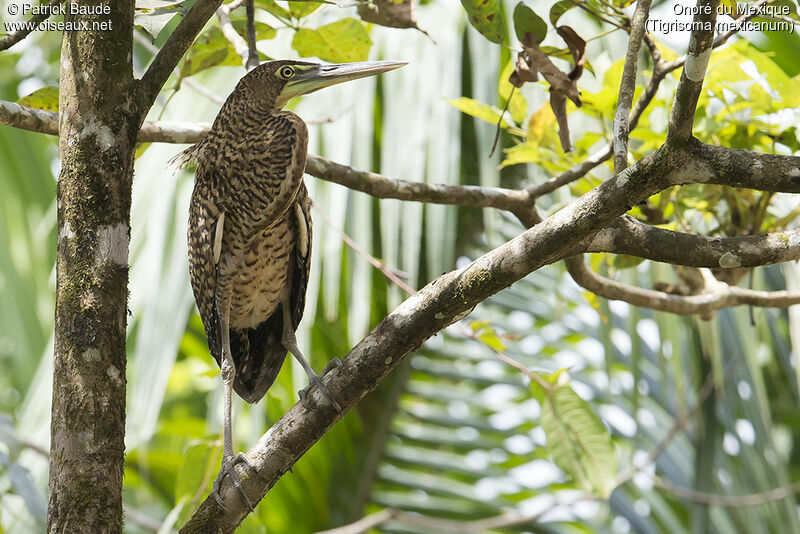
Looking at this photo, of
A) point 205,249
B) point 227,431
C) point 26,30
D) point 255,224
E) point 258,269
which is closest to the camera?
point 26,30

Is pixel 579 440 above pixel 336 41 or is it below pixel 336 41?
below

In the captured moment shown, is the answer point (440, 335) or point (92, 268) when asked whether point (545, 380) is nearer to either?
point (92, 268)

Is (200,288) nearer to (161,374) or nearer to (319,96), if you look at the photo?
(161,374)

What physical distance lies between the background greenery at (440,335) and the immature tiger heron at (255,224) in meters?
0.14

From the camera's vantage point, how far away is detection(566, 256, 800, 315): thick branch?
2.48 metres

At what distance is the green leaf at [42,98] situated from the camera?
2477 mm

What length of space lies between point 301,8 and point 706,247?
133cm

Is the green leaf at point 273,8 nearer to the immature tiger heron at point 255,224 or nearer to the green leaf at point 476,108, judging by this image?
the immature tiger heron at point 255,224

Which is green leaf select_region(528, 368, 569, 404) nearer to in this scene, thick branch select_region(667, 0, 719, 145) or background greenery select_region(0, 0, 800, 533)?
background greenery select_region(0, 0, 800, 533)

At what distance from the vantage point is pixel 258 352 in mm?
3266

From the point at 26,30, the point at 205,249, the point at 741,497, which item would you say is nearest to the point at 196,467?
the point at 205,249

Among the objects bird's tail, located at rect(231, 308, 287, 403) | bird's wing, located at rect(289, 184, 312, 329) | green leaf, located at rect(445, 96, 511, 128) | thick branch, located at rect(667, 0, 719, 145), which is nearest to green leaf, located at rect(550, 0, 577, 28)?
green leaf, located at rect(445, 96, 511, 128)

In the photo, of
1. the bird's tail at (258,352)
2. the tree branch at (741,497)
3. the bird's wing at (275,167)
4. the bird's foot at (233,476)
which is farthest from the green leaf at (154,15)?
the tree branch at (741,497)

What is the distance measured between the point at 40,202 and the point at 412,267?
305 centimetres
